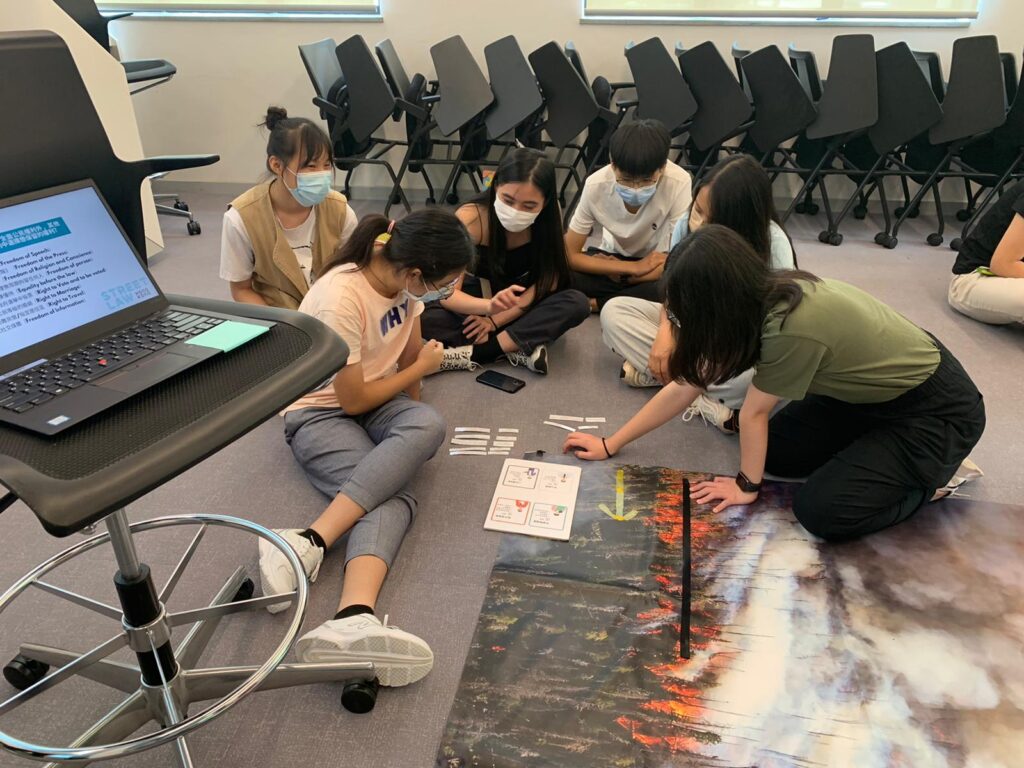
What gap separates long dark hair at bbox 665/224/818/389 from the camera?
1.35 meters

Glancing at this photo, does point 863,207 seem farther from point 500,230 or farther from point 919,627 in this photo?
point 919,627

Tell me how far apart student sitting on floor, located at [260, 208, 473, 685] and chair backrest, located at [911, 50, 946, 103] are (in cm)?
301

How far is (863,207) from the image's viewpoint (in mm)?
3936

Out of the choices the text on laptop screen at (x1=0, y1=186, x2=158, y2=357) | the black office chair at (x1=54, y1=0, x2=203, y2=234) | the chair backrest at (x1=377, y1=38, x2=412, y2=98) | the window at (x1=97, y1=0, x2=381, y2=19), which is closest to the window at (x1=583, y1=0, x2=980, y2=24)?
the chair backrest at (x1=377, y1=38, x2=412, y2=98)

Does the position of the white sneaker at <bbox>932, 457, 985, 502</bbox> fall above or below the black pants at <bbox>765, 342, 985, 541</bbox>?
below

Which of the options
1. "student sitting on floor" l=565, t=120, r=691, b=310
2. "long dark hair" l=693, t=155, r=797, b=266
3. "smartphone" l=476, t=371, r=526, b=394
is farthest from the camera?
"student sitting on floor" l=565, t=120, r=691, b=310

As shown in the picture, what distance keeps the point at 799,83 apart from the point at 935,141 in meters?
0.68

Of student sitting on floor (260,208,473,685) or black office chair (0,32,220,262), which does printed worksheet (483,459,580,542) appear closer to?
student sitting on floor (260,208,473,685)

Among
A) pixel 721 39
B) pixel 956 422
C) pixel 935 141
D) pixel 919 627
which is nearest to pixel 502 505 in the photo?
pixel 919 627

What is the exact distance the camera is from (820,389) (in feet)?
5.12

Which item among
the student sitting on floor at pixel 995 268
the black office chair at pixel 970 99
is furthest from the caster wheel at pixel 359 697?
the black office chair at pixel 970 99

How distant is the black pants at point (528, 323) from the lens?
232 cm

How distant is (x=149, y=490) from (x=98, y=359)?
242 mm

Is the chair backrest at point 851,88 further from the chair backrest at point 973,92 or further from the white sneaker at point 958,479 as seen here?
the white sneaker at point 958,479
